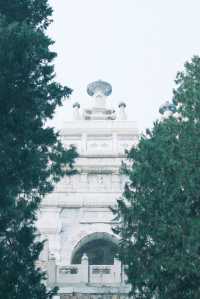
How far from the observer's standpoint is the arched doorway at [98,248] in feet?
104

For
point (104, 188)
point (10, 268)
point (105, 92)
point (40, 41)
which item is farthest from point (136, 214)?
point (105, 92)

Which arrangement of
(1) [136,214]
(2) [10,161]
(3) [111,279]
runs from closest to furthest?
(2) [10,161], (1) [136,214], (3) [111,279]

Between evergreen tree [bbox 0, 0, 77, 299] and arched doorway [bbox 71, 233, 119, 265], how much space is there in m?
15.3

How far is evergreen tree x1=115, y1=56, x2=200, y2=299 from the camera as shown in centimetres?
1697

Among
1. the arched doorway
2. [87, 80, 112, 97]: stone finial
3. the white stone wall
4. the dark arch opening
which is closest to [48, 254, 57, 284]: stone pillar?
the white stone wall

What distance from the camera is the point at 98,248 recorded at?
32094 millimetres

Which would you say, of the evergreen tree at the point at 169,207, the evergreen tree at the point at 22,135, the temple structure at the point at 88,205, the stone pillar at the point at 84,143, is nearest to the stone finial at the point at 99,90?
the temple structure at the point at 88,205

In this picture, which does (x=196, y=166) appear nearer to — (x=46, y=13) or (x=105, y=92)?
(x=46, y=13)

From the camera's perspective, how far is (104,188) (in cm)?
3359

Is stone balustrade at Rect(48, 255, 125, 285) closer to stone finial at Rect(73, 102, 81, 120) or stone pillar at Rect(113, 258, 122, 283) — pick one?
stone pillar at Rect(113, 258, 122, 283)

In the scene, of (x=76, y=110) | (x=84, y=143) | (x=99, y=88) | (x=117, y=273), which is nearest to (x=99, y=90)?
(x=99, y=88)

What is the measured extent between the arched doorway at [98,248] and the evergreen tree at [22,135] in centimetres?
1529

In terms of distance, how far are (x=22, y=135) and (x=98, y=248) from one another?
17.6m

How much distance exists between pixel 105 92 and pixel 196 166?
81.0 feet
